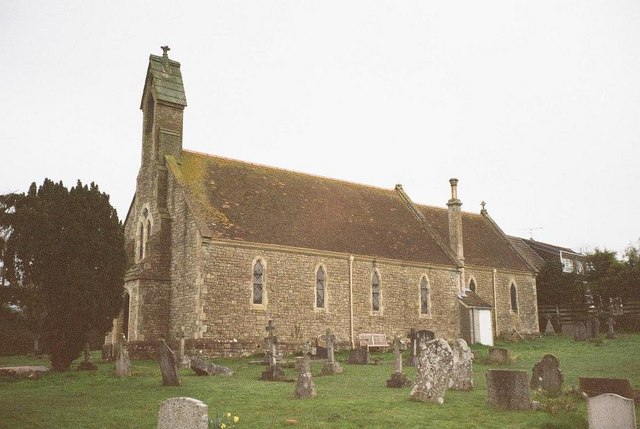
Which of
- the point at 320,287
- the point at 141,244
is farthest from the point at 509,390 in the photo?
the point at 141,244

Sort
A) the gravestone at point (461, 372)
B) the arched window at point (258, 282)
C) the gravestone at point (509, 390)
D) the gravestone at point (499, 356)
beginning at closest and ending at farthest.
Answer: the gravestone at point (509, 390) < the gravestone at point (461, 372) < the gravestone at point (499, 356) < the arched window at point (258, 282)

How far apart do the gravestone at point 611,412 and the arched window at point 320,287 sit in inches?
779

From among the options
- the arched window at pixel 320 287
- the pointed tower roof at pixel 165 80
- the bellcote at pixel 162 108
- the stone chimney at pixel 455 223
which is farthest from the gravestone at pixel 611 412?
the stone chimney at pixel 455 223

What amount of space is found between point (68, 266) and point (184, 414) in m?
14.4

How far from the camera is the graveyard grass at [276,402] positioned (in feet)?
32.2

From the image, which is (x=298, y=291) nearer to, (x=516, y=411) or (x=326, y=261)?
(x=326, y=261)

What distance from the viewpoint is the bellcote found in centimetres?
2898

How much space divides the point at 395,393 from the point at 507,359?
805 cm

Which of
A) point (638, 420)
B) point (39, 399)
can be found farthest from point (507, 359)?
point (39, 399)

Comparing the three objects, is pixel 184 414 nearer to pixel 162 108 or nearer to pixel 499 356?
pixel 499 356

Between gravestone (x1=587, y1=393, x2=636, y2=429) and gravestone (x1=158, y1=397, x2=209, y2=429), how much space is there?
5.84 m

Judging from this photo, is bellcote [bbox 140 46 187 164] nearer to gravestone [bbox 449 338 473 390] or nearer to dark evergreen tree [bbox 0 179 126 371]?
dark evergreen tree [bbox 0 179 126 371]

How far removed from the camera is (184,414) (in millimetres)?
7164

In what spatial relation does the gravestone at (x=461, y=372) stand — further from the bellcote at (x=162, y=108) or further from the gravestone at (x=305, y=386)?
the bellcote at (x=162, y=108)
